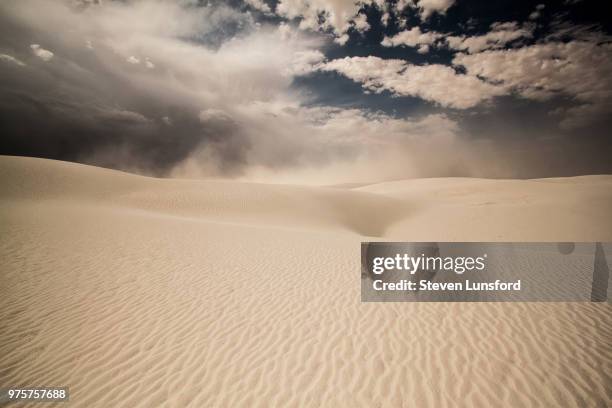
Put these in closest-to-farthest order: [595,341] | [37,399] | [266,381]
A: [37,399], [266,381], [595,341]

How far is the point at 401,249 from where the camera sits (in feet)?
28.7

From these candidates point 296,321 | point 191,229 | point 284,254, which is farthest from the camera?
point 191,229

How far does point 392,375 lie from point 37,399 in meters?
5.80

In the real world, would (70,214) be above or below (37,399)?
above

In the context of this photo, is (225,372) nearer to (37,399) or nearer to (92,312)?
(37,399)

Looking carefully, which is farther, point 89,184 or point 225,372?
point 89,184

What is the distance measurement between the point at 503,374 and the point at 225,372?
4908mm

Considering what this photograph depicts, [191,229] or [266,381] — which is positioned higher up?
[191,229]

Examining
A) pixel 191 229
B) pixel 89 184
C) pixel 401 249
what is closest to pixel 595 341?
pixel 401 249

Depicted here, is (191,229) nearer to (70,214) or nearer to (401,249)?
(70,214)

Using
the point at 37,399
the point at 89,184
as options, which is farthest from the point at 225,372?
the point at 89,184

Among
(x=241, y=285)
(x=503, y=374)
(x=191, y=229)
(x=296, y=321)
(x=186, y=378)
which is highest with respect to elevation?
(x=191, y=229)

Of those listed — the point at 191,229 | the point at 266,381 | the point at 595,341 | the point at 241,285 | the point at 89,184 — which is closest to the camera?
the point at 266,381

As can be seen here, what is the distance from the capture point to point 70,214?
16.0 meters
